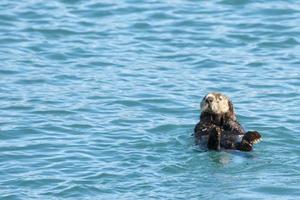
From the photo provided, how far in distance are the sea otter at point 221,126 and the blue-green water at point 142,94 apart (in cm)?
16

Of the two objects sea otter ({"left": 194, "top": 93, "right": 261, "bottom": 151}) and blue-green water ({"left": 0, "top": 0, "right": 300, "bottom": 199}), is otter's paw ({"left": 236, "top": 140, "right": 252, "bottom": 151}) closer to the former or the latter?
sea otter ({"left": 194, "top": 93, "right": 261, "bottom": 151})

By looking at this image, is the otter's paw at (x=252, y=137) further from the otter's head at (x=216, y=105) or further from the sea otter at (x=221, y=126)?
the otter's head at (x=216, y=105)

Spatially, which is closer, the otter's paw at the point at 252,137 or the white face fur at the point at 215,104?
the otter's paw at the point at 252,137

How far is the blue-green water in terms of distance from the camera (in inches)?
391

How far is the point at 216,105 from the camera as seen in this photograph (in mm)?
11195

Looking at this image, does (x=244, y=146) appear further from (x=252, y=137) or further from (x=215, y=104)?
(x=215, y=104)

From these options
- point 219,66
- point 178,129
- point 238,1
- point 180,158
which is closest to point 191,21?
point 238,1

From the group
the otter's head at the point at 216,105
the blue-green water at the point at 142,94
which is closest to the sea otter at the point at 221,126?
the otter's head at the point at 216,105

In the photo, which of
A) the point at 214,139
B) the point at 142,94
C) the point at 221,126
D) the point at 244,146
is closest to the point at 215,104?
the point at 221,126

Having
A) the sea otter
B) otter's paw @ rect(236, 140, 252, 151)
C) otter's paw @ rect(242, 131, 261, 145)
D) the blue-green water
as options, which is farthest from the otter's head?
otter's paw @ rect(242, 131, 261, 145)

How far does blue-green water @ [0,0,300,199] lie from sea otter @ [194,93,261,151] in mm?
159

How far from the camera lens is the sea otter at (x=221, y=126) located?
1053 centimetres

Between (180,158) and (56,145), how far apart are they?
159cm

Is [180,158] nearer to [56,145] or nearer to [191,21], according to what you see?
[56,145]
